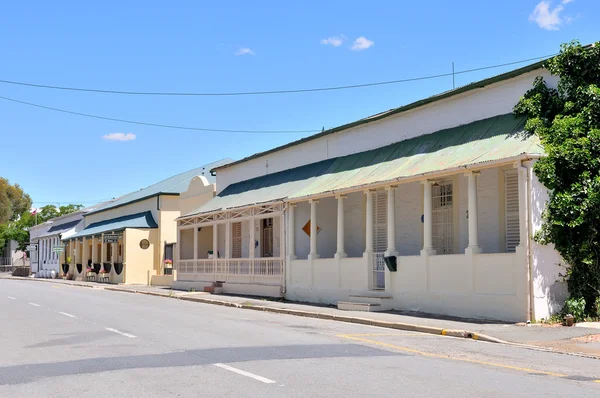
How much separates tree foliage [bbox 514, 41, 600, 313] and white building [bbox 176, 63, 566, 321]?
0.29 metres

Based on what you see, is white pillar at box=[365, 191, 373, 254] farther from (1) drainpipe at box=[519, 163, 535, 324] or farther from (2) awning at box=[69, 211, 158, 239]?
(2) awning at box=[69, 211, 158, 239]

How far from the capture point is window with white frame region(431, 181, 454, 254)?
20.1 meters

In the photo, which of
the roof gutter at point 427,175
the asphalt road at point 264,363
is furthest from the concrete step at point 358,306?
the roof gutter at point 427,175

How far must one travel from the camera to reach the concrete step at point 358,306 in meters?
19.8

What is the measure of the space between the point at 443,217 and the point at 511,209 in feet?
9.09

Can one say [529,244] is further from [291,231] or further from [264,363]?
[291,231]

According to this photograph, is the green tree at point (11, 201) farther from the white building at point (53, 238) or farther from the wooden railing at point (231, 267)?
the wooden railing at point (231, 267)

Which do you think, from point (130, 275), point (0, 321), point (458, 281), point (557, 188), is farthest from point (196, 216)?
point (557, 188)

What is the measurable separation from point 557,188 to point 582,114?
6.22ft

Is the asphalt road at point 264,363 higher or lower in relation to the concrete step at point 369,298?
lower

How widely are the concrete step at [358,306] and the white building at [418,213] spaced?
6 centimetres

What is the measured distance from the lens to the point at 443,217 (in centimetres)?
2036

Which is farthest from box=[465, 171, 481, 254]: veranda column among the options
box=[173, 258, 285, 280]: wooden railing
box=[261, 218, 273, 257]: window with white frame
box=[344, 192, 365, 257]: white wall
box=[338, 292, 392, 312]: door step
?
box=[261, 218, 273, 257]: window with white frame

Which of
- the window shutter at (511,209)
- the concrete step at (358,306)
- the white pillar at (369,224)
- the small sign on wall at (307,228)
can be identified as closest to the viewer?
the window shutter at (511,209)
